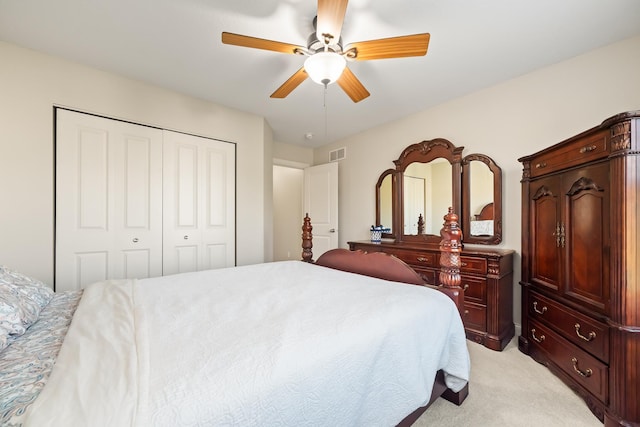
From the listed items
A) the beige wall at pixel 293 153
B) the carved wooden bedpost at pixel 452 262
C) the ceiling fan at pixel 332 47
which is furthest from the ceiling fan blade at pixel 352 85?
the beige wall at pixel 293 153

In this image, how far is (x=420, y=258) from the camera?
9.71 feet

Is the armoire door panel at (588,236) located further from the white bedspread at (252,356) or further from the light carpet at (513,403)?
the white bedspread at (252,356)

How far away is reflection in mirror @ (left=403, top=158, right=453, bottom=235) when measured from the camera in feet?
10.5

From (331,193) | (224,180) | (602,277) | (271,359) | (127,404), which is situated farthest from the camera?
(331,193)

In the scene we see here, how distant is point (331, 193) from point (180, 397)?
3.97m

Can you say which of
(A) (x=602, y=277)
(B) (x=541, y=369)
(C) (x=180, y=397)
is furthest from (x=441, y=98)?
(C) (x=180, y=397)

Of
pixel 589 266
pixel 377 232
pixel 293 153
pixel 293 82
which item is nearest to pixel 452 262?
pixel 589 266

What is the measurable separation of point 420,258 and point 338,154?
94.5 inches

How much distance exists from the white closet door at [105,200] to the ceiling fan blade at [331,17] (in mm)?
2280

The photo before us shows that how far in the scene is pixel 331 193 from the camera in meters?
4.51

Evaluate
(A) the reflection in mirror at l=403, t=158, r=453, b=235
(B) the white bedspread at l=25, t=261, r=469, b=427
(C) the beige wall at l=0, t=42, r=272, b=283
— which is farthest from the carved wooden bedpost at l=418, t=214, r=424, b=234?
(C) the beige wall at l=0, t=42, r=272, b=283

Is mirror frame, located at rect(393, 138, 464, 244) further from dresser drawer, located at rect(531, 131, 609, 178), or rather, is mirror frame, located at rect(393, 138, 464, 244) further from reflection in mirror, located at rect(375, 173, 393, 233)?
dresser drawer, located at rect(531, 131, 609, 178)

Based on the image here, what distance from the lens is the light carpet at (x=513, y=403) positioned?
4.99 feet

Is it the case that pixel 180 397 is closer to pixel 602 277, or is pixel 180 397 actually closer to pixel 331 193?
pixel 602 277
